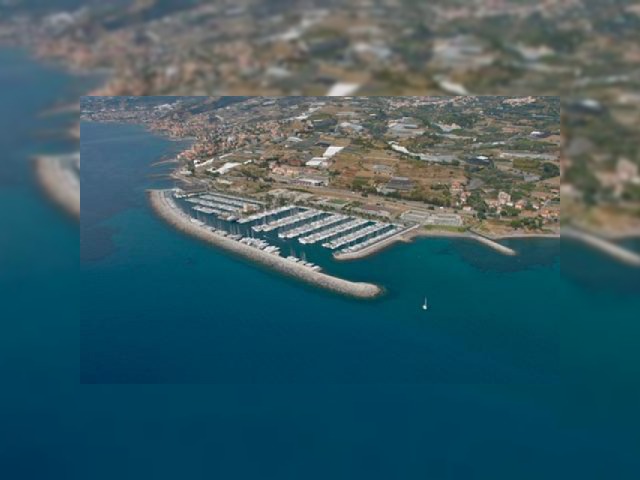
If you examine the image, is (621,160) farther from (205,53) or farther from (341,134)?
(341,134)

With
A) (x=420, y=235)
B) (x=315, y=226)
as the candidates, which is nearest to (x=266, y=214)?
(x=315, y=226)

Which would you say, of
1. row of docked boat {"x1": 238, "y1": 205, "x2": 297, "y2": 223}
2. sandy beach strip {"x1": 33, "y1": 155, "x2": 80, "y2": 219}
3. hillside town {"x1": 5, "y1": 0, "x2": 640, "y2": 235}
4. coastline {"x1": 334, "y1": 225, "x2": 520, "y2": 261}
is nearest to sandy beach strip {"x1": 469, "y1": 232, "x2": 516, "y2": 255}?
coastline {"x1": 334, "y1": 225, "x2": 520, "y2": 261}

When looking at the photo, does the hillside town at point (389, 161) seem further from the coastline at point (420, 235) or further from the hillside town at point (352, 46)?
the hillside town at point (352, 46)

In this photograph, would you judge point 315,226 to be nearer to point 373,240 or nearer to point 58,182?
Result: point 373,240

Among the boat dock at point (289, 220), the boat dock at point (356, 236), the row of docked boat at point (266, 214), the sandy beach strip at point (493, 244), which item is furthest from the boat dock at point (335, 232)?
the sandy beach strip at point (493, 244)

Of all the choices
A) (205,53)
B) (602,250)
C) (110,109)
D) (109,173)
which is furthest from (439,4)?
(109,173)
